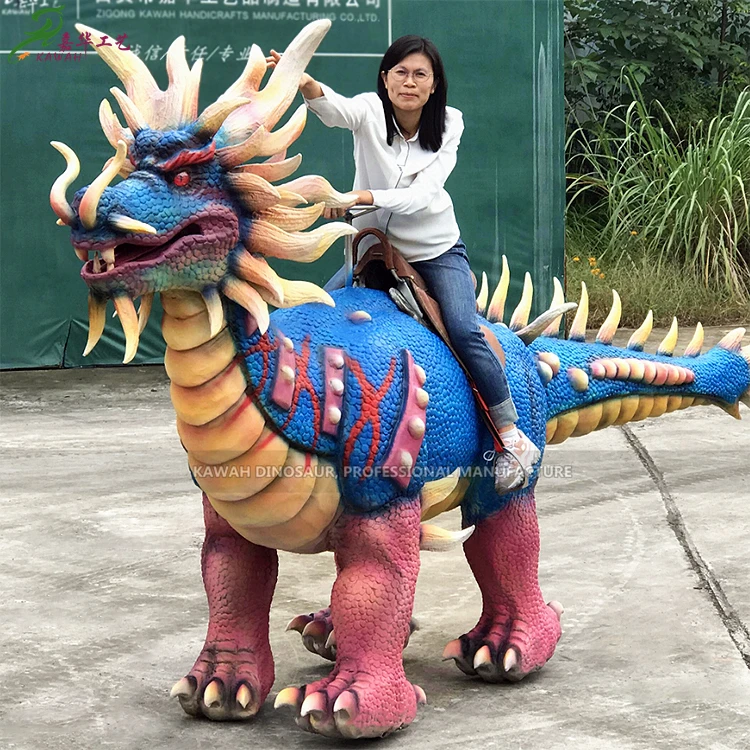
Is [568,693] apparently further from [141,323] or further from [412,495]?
[141,323]

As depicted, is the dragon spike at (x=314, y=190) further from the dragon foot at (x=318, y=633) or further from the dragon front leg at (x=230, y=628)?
the dragon foot at (x=318, y=633)

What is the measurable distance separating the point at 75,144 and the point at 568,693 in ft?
18.2

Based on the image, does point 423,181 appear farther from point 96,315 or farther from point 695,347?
point 695,347

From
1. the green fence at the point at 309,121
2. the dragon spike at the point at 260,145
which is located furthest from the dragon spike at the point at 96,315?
the green fence at the point at 309,121

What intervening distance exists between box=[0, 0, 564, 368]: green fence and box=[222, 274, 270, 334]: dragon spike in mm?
5105

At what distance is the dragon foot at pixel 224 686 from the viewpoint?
3.15 m

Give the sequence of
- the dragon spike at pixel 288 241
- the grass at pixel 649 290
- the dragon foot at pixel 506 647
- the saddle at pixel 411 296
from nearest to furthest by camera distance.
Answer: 1. the dragon spike at pixel 288 241
2. the saddle at pixel 411 296
3. the dragon foot at pixel 506 647
4. the grass at pixel 649 290

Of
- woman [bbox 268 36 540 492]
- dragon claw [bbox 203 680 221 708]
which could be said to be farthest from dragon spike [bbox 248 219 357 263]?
dragon claw [bbox 203 680 221 708]

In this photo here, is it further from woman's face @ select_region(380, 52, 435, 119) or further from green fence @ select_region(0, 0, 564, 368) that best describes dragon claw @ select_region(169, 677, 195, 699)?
green fence @ select_region(0, 0, 564, 368)

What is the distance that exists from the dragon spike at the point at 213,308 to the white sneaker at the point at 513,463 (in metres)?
0.87

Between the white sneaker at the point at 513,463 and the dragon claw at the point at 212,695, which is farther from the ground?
the white sneaker at the point at 513,463

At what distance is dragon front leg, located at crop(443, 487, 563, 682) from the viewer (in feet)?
11.3

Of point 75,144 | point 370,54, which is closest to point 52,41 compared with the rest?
point 75,144

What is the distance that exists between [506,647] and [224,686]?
77cm
